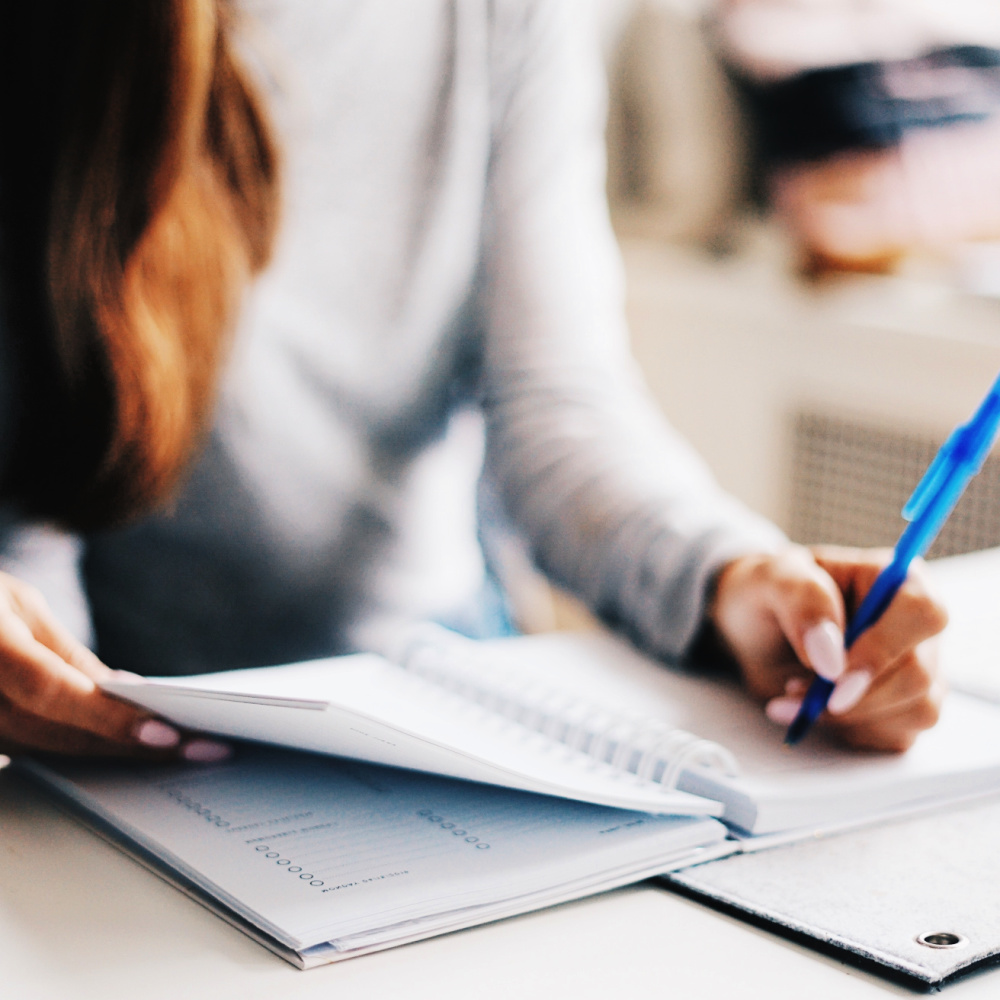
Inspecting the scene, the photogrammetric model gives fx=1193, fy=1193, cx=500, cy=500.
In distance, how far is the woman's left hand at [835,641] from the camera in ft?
1.65

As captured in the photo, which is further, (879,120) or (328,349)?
(879,120)

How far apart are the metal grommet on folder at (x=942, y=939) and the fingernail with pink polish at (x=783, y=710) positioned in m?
0.16

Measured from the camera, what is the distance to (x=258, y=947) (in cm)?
36

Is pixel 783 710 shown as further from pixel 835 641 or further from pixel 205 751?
pixel 205 751

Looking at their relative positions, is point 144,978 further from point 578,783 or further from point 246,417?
point 246,417

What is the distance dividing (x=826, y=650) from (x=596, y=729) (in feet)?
0.35

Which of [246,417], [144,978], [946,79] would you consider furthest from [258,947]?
[946,79]

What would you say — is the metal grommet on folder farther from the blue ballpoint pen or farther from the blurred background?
the blurred background

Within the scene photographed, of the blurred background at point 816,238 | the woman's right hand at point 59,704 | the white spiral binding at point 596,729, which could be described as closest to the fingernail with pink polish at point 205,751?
the woman's right hand at point 59,704

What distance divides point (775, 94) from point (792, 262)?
232 millimetres

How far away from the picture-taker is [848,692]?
1.62 feet

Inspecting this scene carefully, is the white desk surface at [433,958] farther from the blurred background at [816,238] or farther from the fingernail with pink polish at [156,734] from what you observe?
the blurred background at [816,238]

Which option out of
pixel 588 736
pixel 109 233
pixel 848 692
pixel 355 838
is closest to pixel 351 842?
pixel 355 838

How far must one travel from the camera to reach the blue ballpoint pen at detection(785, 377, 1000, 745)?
504 mm
